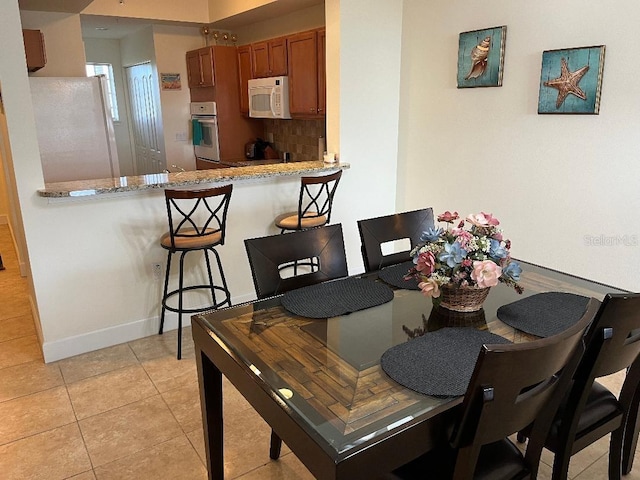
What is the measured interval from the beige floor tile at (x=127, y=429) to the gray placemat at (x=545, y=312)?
1.62m

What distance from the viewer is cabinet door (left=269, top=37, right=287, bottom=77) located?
467 centimetres

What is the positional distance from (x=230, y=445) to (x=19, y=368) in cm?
152

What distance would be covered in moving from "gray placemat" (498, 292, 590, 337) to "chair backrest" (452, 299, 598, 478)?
0.89 ft

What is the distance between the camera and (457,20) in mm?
3623

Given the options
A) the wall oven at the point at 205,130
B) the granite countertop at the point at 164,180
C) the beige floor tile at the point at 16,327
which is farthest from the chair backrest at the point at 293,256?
the wall oven at the point at 205,130

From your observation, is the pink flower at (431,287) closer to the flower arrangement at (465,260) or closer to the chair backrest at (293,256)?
the flower arrangement at (465,260)

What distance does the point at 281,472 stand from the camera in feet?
6.79

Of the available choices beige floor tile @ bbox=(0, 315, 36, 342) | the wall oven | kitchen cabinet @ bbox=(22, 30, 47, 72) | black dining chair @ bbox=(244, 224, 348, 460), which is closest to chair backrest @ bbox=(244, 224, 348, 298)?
black dining chair @ bbox=(244, 224, 348, 460)

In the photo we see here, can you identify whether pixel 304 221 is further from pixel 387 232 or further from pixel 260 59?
pixel 260 59

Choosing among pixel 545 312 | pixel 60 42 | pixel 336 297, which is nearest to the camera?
pixel 545 312

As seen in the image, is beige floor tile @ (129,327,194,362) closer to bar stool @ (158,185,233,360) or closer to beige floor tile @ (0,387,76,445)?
bar stool @ (158,185,233,360)

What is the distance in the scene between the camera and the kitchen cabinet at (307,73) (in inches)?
169

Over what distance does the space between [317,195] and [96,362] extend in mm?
1778

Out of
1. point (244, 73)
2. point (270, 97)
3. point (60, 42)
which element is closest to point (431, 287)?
point (270, 97)
